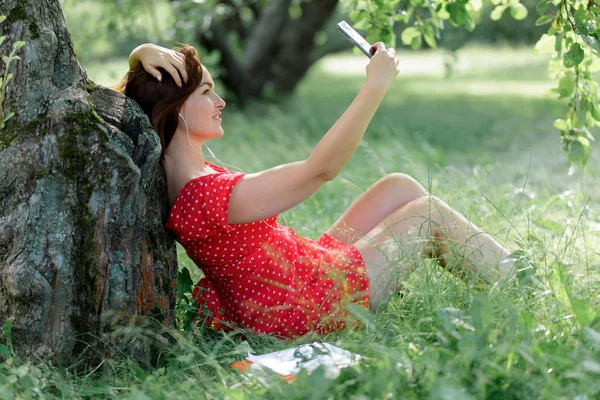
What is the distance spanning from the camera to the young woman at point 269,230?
2605mm

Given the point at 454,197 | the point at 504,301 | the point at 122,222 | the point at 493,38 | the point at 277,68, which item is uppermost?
the point at 122,222

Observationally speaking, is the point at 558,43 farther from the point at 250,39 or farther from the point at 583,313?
the point at 250,39

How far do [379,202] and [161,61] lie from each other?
40.1 inches

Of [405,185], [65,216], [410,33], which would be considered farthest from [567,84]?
[65,216]

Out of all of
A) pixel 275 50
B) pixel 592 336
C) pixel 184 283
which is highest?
pixel 592 336

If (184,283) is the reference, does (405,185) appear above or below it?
Result: above

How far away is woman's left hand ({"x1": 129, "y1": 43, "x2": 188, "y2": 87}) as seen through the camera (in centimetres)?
273

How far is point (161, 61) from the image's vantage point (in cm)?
273

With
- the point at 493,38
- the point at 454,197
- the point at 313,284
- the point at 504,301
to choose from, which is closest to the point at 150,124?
the point at 313,284

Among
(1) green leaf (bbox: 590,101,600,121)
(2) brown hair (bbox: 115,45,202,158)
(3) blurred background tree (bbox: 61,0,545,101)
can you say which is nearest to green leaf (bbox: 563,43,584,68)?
(1) green leaf (bbox: 590,101,600,121)

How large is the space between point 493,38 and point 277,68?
1490 centimetres

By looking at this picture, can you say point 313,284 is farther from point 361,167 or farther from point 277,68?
point 277,68

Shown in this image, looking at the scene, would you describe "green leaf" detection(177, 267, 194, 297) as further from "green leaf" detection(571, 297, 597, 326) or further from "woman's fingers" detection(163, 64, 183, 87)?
"green leaf" detection(571, 297, 597, 326)

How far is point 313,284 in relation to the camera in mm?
2820
